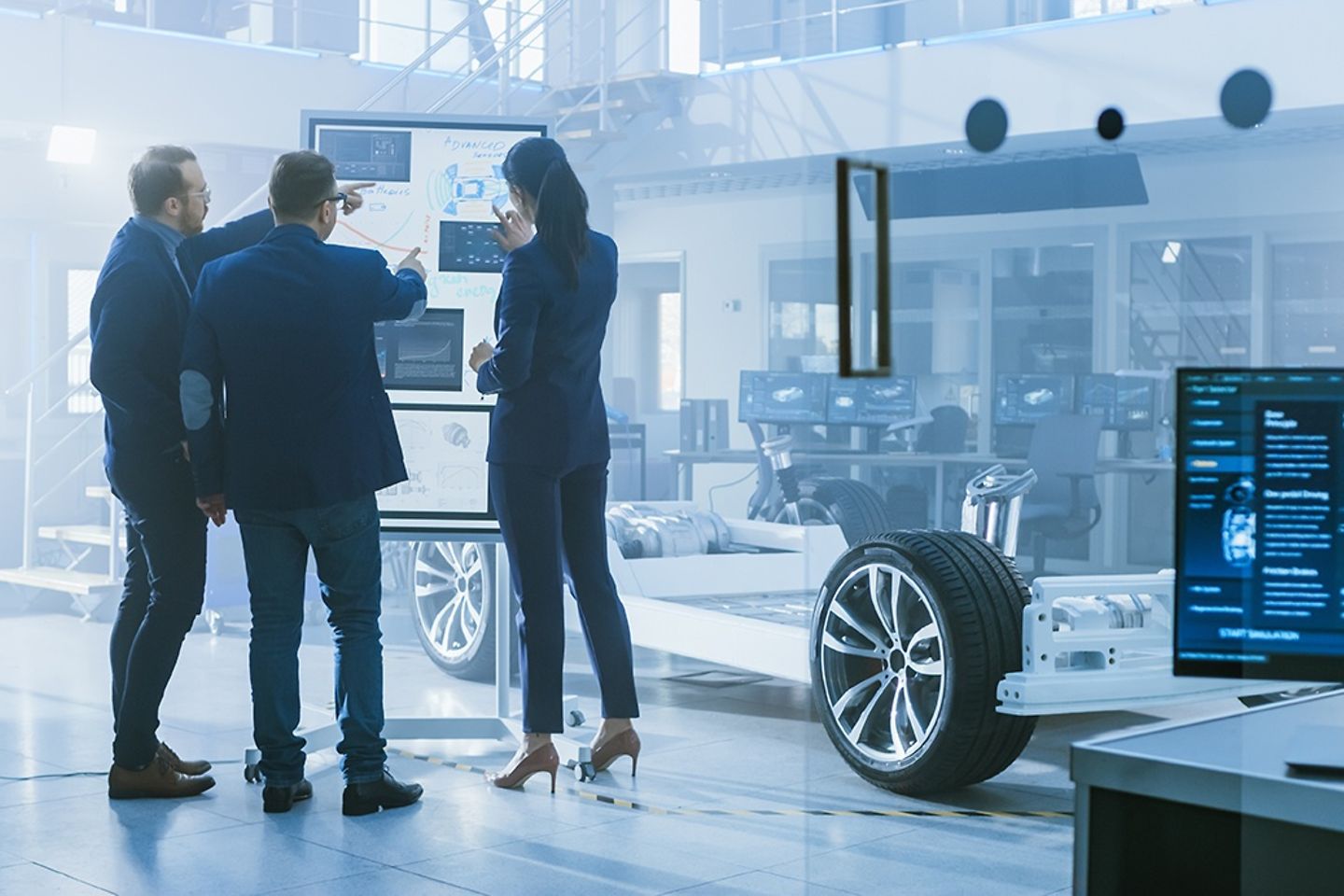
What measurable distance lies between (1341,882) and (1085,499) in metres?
4.67

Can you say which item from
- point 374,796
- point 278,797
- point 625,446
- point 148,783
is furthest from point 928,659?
point 625,446

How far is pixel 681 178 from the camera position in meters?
13.3

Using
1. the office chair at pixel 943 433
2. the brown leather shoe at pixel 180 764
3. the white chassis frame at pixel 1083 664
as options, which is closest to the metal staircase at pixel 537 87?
the office chair at pixel 943 433

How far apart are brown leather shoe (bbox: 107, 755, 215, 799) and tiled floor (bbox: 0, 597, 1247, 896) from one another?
5 cm

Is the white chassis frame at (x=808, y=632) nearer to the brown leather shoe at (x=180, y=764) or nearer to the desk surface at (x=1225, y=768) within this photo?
the desk surface at (x=1225, y=768)

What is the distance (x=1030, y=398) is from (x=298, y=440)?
1.61 metres

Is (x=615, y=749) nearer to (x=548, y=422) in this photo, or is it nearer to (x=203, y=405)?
(x=548, y=422)

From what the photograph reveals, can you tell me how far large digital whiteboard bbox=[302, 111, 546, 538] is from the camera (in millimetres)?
4500

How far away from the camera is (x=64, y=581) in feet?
25.1

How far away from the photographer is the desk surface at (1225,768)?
52.2 inches

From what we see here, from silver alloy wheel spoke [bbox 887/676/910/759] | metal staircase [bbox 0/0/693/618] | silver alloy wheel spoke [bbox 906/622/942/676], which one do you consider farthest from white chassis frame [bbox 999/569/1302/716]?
metal staircase [bbox 0/0/693/618]

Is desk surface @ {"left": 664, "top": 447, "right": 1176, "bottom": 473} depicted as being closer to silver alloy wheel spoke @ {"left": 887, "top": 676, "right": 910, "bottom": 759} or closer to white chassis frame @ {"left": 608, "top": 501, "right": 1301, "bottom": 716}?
white chassis frame @ {"left": 608, "top": 501, "right": 1301, "bottom": 716}

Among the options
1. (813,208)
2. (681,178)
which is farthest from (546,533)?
(681,178)

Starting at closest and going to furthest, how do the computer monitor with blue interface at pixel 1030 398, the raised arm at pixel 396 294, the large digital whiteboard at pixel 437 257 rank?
the computer monitor with blue interface at pixel 1030 398 → the raised arm at pixel 396 294 → the large digital whiteboard at pixel 437 257
